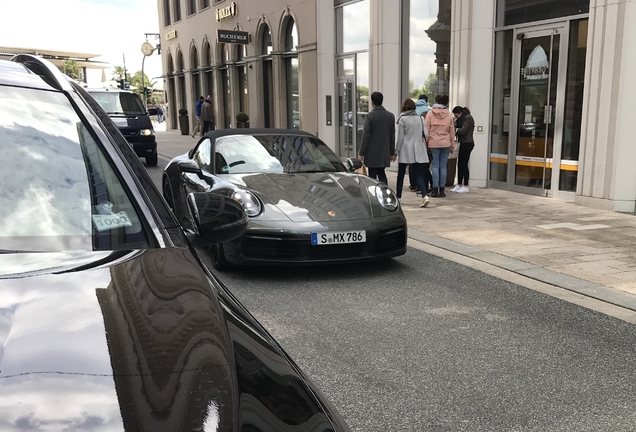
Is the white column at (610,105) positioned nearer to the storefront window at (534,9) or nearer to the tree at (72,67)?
the storefront window at (534,9)

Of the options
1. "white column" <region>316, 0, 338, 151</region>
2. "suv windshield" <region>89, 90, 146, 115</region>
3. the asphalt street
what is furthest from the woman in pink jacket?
"suv windshield" <region>89, 90, 146, 115</region>

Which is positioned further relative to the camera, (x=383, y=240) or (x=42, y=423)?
(x=383, y=240)

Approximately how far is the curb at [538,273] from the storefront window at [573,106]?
4.14 m

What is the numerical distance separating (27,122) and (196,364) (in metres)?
1.32

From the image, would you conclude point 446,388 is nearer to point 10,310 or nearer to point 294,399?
point 294,399

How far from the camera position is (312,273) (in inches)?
223

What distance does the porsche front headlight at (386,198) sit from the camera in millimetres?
5777

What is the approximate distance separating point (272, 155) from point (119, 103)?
11064 millimetres

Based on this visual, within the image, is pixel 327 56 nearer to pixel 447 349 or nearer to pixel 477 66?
pixel 477 66

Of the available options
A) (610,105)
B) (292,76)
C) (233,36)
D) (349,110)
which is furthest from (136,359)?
(233,36)

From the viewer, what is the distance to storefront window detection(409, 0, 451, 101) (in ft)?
43.5

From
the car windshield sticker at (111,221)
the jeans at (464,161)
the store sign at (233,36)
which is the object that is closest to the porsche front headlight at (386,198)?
the car windshield sticker at (111,221)

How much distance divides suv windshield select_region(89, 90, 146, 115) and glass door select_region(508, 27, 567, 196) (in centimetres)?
1041

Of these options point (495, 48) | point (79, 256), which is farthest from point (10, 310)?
point (495, 48)
